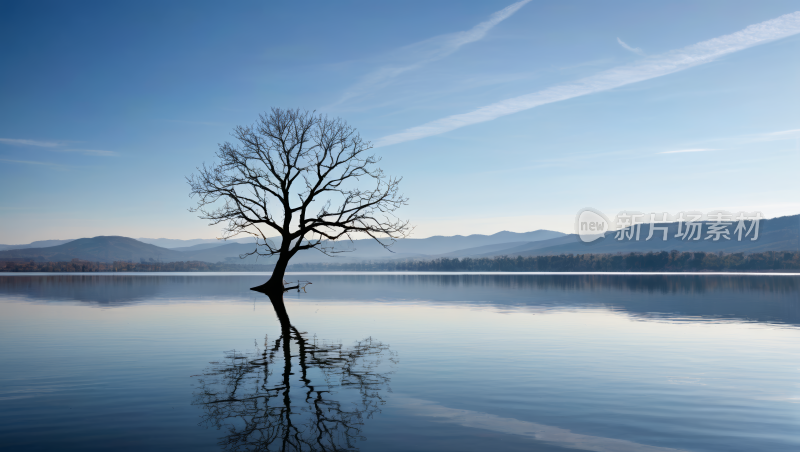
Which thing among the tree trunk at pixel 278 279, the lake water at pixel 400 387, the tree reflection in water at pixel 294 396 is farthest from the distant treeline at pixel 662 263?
the tree reflection in water at pixel 294 396

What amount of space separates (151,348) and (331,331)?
605 cm

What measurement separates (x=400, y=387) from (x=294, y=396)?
2.06m

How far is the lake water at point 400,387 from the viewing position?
7.45 meters

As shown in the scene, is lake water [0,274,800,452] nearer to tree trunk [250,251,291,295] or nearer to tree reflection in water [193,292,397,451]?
tree reflection in water [193,292,397,451]

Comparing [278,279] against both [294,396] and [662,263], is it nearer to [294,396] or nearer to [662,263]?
[294,396]

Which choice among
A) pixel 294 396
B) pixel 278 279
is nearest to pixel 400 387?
pixel 294 396

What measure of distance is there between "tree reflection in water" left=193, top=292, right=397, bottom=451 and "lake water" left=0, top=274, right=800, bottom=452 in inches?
1.5

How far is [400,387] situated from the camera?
10273mm

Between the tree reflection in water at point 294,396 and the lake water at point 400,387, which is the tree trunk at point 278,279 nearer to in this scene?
the lake water at point 400,387

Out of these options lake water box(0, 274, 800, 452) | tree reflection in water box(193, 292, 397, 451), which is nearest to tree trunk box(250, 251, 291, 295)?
lake water box(0, 274, 800, 452)

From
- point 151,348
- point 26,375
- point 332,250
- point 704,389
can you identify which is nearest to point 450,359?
point 704,389

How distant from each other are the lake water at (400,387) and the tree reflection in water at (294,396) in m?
0.04

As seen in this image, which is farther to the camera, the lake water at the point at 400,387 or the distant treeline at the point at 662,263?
the distant treeline at the point at 662,263

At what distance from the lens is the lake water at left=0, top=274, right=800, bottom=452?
→ 745 cm
